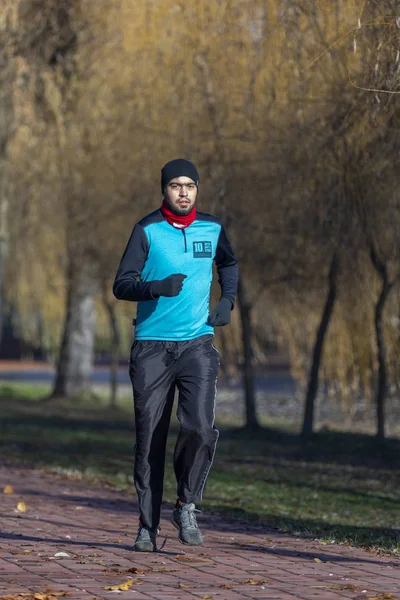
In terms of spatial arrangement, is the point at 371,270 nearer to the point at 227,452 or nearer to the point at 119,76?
the point at 227,452

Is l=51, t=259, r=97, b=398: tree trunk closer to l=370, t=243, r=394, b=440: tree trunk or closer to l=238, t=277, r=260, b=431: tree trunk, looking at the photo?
l=238, t=277, r=260, b=431: tree trunk

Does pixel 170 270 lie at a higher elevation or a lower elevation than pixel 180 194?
lower

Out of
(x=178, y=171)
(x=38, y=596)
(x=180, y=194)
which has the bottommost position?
(x=38, y=596)

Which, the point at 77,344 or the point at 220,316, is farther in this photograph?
the point at 77,344

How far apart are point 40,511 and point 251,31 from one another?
335 inches

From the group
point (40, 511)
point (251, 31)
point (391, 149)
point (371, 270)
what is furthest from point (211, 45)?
point (40, 511)

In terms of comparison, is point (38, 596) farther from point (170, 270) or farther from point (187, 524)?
point (170, 270)

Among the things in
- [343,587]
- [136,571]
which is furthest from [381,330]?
[343,587]

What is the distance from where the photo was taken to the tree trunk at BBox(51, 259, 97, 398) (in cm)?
2738

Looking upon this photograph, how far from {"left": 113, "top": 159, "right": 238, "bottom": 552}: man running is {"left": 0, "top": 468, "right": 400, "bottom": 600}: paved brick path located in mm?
383

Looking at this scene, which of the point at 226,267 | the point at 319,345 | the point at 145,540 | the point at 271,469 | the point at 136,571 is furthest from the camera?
the point at 319,345

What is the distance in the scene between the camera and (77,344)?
91.3 feet

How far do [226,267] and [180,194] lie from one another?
1.81ft

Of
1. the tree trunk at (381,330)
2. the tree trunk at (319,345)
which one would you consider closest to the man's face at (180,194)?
the tree trunk at (381,330)
